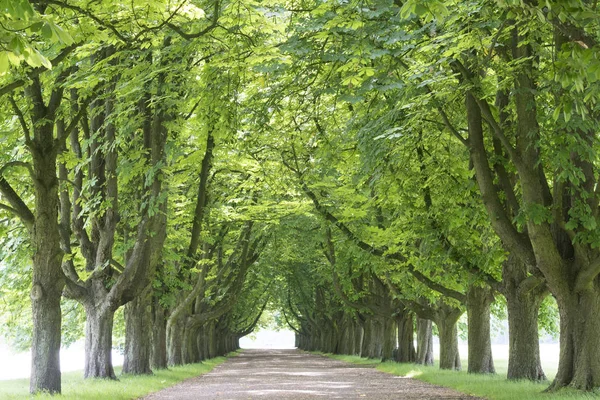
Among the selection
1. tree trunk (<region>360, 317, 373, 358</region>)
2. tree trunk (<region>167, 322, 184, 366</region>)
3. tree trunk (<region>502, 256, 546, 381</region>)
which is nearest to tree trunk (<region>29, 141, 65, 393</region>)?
tree trunk (<region>502, 256, 546, 381</region>)

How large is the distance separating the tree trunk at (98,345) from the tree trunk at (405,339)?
16.5 m

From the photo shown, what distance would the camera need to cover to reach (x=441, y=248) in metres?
16.6

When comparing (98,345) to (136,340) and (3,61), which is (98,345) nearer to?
(136,340)

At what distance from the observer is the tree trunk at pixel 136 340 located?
2297 centimetres

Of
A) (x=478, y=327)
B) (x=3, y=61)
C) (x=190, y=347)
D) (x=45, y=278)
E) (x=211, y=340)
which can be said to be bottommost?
(x=211, y=340)

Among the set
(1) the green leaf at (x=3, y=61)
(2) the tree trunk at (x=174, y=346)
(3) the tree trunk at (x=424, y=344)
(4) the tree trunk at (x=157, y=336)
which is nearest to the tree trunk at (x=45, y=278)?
(1) the green leaf at (x=3, y=61)

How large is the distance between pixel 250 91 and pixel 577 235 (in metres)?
7.20

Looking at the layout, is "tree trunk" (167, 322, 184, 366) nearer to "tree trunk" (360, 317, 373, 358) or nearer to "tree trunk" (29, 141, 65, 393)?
"tree trunk" (360, 317, 373, 358)

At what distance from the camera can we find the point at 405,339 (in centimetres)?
3288

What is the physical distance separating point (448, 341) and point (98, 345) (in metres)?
13.0

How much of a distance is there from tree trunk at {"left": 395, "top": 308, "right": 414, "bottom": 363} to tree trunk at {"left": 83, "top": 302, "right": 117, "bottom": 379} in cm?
Result: 1654

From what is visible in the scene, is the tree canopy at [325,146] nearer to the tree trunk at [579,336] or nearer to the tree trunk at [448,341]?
the tree trunk at [579,336]

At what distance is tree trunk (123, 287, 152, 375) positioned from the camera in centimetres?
2297

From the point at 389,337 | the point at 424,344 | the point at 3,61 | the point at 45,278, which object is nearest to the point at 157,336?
the point at 424,344
